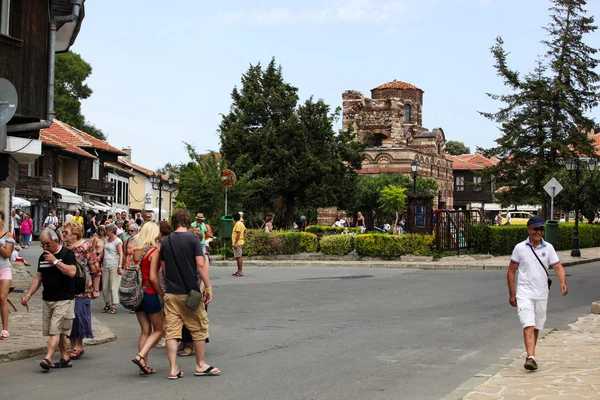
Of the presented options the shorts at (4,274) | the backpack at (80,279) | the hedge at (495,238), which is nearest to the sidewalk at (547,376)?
the backpack at (80,279)

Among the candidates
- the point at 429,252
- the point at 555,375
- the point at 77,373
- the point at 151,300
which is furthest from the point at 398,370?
the point at 429,252

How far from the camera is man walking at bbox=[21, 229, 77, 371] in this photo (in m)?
8.66

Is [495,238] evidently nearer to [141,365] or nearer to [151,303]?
[151,303]

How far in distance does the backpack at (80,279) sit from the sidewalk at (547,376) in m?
4.47

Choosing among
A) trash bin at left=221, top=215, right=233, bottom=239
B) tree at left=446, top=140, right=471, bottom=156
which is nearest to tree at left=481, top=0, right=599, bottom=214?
trash bin at left=221, top=215, right=233, bottom=239

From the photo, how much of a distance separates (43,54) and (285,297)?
22.7 ft

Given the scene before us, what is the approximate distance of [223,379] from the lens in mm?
7914

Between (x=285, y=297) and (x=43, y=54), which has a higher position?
(x=43, y=54)

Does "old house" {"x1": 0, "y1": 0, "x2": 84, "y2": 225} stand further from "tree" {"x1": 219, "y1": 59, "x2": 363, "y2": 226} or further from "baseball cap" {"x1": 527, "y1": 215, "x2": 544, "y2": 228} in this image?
"tree" {"x1": 219, "y1": 59, "x2": 363, "y2": 226}

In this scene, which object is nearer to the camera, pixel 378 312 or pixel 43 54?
pixel 378 312

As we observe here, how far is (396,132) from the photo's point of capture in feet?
230

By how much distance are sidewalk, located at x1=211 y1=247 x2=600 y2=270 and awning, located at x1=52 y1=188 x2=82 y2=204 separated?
27682 millimetres

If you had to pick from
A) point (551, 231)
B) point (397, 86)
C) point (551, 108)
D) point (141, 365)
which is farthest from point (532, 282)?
point (397, 86)

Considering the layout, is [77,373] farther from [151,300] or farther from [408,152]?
[408,152]
